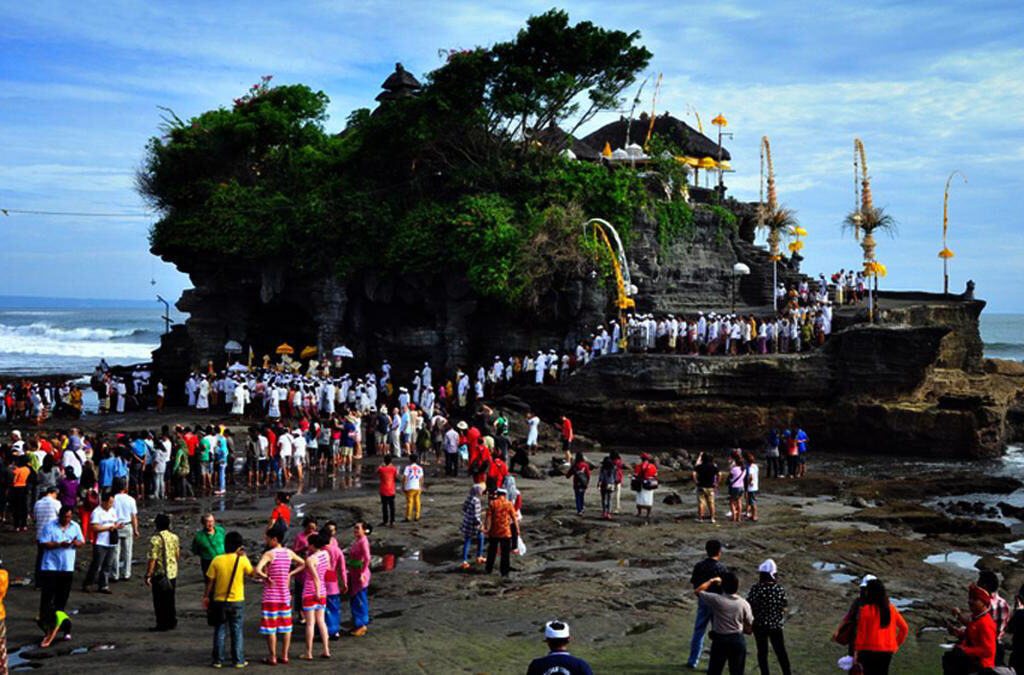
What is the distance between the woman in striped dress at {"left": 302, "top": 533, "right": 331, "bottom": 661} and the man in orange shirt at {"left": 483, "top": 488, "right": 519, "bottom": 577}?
12.7 feet

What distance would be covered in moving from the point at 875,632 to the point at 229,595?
6.39 metres

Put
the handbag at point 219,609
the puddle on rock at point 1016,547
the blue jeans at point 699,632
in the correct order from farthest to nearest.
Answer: the puddle on rock at point 1016,547 < the blue jeans at point 699,632 < the handbag at point 219,609

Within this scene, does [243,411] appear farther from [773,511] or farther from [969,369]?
[969,369]

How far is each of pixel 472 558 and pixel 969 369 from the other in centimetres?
2930

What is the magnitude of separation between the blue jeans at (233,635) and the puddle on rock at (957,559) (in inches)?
458

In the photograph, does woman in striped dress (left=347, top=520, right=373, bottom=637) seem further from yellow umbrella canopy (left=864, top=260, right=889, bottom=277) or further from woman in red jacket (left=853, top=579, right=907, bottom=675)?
yellow umbrella canopy (left=864, top=260, right=889, bottom=277)

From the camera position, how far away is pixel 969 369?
38.8 meters

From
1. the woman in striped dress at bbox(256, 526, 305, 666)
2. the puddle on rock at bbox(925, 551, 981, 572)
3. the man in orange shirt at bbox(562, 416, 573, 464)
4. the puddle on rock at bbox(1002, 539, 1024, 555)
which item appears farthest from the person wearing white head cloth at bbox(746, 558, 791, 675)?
the man in orange shirt at bbox(562, 416, 573, 464)

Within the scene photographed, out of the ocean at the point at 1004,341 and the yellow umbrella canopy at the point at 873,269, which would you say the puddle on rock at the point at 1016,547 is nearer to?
the yellow umbrella canopy at the point at 873,269

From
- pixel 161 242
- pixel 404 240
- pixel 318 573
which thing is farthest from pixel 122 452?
pixel 161 242

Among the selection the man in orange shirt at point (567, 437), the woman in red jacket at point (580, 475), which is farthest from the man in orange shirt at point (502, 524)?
the man in orange shirt at point (567, 437)

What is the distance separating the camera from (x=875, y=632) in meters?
8.95

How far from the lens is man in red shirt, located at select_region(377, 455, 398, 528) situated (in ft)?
59.1

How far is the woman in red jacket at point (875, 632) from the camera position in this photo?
894cm
